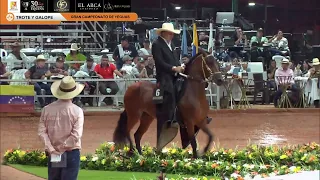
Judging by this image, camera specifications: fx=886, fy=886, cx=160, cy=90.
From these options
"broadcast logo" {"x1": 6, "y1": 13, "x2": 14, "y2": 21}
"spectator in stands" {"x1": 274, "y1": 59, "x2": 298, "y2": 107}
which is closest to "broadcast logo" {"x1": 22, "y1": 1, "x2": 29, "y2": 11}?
"broadcast logo" {"x1": 6, "y1": 13, "x2": 14, "y2": 21}

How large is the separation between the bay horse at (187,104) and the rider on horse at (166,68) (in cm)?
13

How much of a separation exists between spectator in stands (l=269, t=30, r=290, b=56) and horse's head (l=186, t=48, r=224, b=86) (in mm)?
924

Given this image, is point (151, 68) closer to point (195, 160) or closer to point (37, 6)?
point (195, 160)

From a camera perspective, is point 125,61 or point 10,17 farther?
point 125,61

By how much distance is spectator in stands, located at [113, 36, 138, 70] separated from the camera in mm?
10062

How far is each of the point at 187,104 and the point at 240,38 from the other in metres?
1.04

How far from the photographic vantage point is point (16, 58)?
10250mm

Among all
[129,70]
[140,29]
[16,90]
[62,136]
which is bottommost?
[62,136]

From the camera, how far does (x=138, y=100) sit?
10195 mm

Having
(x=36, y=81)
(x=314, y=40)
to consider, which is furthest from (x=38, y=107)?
(x=314, y=40)

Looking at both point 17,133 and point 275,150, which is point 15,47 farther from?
point 275,150

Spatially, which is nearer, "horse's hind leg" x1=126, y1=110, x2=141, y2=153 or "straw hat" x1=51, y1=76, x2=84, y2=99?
"straw hat" x1=51, y1=76, x2=84, y2=99

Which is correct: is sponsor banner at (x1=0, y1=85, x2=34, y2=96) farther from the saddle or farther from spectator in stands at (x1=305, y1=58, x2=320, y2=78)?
spectator in stands at (x1=305, y1=58, x2=320, y2=78)

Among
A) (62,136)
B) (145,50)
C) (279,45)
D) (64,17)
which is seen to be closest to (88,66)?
(145,50)
